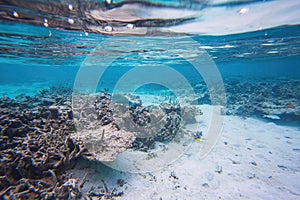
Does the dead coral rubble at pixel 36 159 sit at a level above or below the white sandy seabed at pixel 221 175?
above

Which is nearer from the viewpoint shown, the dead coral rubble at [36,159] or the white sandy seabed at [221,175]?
the dead coral rubble at [36,159]

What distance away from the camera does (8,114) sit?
6.27 m

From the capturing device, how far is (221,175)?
607 cm

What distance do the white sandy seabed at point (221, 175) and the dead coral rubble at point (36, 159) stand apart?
82cm

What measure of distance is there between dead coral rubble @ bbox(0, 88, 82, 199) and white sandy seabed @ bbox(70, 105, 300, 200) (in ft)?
2.71

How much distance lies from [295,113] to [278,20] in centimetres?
673

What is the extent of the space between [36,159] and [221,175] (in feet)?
19.1

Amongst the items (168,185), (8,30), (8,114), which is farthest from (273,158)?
(8,30)

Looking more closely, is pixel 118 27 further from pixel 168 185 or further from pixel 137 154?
pixel 168 185

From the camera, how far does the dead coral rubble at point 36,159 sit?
139 inches

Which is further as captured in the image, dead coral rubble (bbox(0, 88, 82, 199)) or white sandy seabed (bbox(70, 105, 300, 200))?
white sandy seabed (bbox(70, 105, 300, 200))

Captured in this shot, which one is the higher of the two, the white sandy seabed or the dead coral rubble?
the dead coral rubble

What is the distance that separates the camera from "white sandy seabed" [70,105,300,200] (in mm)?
5020

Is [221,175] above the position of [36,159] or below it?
below
